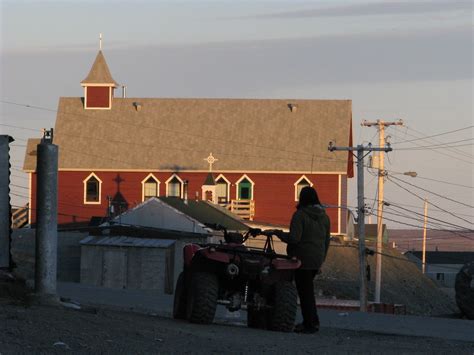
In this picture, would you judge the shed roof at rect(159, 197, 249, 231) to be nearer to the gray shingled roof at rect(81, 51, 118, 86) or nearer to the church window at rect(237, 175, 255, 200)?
the church window at rect(237, 175, 255, 200)

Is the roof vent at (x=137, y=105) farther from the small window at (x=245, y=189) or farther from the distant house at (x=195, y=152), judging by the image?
the small window at (x=245, y=189)

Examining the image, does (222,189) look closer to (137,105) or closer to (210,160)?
(210,160)

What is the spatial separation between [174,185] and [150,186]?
4.93ft

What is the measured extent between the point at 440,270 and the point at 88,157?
5731cm

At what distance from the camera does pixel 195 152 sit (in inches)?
3278

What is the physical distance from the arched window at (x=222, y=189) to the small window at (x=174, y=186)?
8.02 feet

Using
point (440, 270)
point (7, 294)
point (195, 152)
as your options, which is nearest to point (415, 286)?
point (195, 152)

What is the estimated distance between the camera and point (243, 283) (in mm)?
17812

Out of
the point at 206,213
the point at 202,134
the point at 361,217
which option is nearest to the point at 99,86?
the point at 202,134

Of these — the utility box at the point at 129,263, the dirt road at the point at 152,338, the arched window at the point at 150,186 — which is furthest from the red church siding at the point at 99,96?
the dirt road at the point at 152,338

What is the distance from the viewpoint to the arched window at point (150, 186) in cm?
8181

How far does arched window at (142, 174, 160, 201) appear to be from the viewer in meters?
81.8

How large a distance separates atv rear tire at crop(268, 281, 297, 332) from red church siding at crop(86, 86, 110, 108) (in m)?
69.8

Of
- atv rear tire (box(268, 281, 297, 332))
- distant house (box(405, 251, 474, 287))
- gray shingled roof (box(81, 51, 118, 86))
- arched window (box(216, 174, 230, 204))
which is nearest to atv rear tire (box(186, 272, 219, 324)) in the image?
atv rear tire (box(268, 281, 297, 332))
